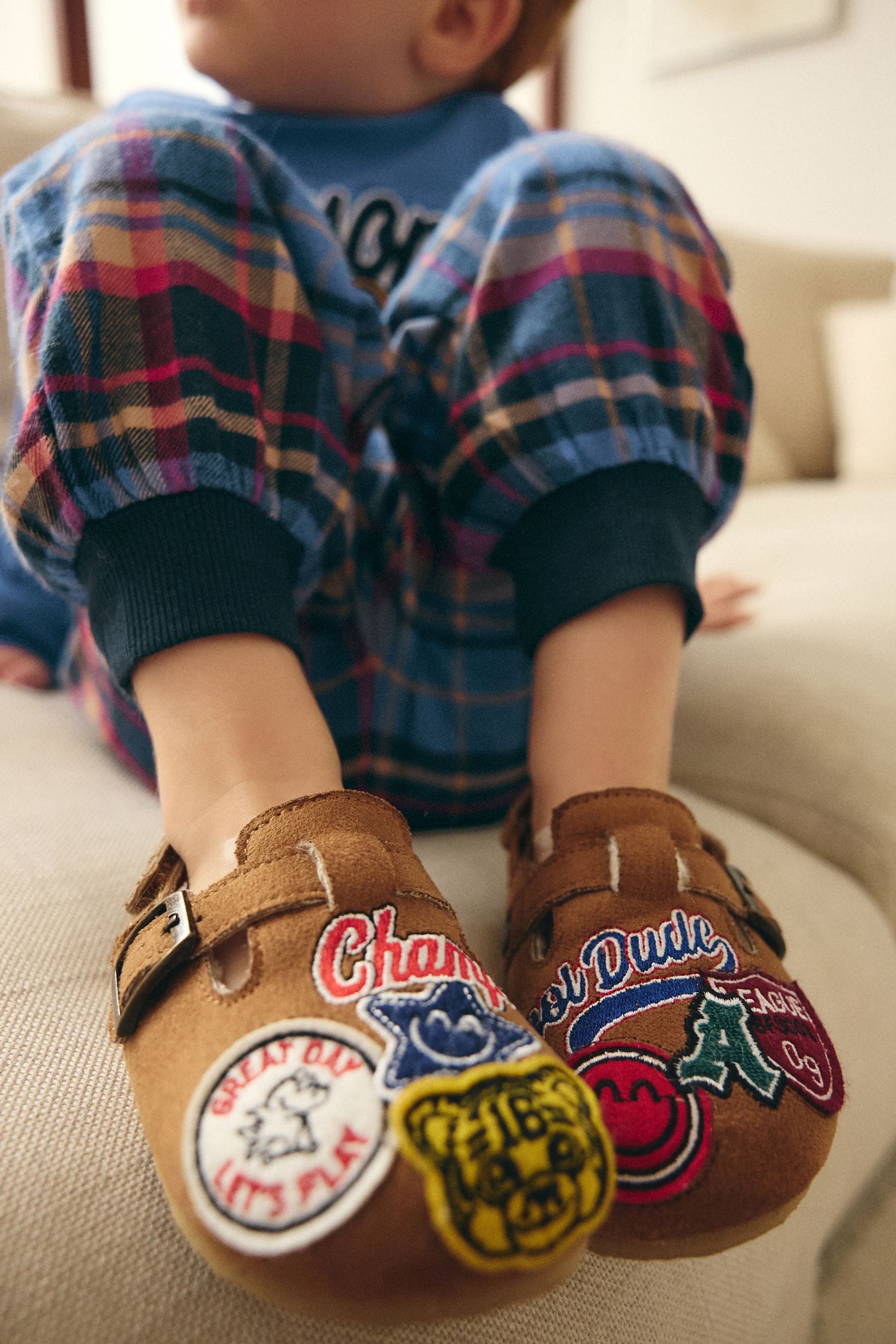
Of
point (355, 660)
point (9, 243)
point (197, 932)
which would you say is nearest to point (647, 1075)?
point (197, 932)

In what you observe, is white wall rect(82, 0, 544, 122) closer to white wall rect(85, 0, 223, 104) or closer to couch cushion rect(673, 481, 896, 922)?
white wall rect(85, 0, 223, 104)

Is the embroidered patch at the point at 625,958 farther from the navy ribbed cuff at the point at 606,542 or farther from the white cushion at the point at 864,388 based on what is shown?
the white cushion at the point at 864,388

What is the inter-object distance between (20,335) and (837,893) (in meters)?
0.44

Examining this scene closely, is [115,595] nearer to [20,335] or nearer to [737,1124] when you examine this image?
[20,335]

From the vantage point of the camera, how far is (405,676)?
467 millimetres

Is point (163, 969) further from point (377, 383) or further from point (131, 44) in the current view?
point (131, 44)

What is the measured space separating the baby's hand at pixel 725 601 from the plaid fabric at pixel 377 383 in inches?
10.0

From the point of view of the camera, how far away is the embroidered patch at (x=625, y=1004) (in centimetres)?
29

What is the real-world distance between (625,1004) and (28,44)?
231cm

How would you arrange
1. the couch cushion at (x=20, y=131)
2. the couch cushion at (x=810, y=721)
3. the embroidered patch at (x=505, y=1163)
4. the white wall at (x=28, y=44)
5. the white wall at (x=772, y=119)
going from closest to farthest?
the embroidered patch at (x=505, y=1163)
the couch cushion at (x=810, y=721)
the couch cushion at (x=20, y=131)
the white wall at (x=28, y=44)
the white wall at (x=772, y=119)

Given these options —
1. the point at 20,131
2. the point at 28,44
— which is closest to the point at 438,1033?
the point at 20,131

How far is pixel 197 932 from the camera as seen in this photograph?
282mm

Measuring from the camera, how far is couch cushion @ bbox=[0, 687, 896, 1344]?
242 millimetres

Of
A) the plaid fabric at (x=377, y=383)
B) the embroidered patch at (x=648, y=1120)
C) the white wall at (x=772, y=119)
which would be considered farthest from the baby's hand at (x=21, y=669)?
the white wall at (x=772, y=119)
